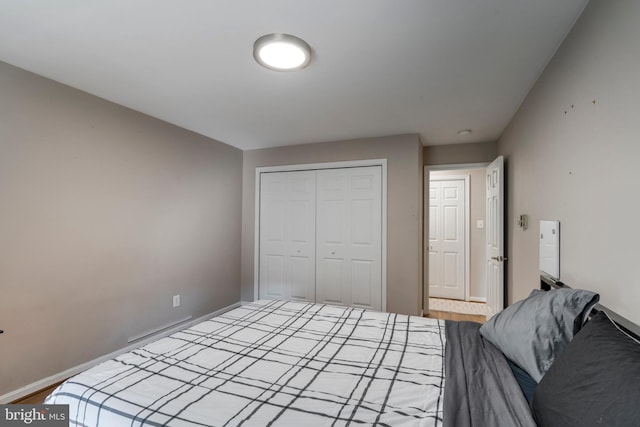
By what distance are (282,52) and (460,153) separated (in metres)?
3.02

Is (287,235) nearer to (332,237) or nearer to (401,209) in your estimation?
(332,237)

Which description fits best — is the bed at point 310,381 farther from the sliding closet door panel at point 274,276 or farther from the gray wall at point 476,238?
the gray wall at point 476,238

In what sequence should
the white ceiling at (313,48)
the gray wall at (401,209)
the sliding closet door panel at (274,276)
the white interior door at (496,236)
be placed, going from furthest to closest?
1. the sliding closet door panel at (274,276)
2. the gray wall at (401,209)
3. the white interior door at (496,236)
4. the white ceiling at (313,48)

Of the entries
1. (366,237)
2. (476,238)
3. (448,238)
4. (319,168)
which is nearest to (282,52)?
(319,168)

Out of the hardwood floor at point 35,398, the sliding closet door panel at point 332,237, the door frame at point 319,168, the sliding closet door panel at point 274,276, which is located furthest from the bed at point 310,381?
the sliding closet door panel at point 274,276

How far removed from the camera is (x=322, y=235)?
3982mm

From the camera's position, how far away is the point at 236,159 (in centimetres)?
429

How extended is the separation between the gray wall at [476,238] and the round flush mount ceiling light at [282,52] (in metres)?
3.85

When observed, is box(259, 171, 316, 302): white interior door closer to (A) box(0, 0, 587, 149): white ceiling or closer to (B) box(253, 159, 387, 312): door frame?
(B) box(253, 159, 387, 312): door frame

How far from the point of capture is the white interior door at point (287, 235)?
4.06 metres

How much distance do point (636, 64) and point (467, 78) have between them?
3.97 feet

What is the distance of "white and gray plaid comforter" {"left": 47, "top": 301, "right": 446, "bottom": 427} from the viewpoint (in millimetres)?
996

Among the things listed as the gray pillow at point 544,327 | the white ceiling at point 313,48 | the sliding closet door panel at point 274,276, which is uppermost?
the white ceiling at point 313,48

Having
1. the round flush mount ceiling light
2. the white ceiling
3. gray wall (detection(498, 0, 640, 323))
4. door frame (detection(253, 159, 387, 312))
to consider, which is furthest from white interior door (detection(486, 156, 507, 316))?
the round flush mount ceiling light
